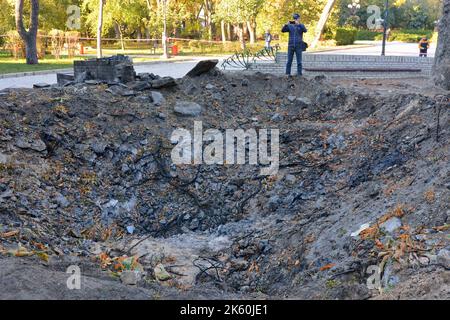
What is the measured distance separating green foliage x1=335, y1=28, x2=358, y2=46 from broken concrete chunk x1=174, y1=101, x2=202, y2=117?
91.5 feet

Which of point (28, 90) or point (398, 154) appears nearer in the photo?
point (398, 154)

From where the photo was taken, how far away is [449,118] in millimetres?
8242

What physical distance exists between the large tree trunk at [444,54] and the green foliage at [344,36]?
24586 mm

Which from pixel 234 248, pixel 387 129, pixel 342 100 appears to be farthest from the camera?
pixel 342 100

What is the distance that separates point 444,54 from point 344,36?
2547 centimetres

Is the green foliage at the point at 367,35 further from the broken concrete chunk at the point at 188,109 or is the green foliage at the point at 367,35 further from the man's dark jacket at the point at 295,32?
the broken concrete chunk at the point at 188,109

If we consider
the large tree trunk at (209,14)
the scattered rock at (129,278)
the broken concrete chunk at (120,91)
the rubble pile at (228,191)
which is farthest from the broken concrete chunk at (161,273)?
the large tree trunk at (209,14)

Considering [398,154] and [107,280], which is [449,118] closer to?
[398,154]

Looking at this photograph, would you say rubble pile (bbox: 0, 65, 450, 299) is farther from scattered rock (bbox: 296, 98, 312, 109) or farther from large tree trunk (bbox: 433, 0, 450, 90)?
large tree trunk (bbox: 433, 0, 450, 90)

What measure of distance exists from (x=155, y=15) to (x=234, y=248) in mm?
27900

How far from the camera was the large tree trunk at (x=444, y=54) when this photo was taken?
12688mm

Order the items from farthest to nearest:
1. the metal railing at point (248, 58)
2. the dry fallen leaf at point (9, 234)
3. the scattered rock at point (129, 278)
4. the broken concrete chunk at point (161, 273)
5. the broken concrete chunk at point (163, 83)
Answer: the metal railing at point (248, 58) < the broken concrete chunk at point (163, 83) < the broken concrete chunk at point (161, 273) < the dry fallen leaf at point (9, 234) < the scattered rock at point (129, 278)

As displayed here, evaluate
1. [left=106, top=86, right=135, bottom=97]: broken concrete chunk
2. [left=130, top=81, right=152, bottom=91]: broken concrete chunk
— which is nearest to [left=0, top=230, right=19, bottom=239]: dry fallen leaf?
[left=106, top=86, right=135, bottom=97]: broken concrete chunk
